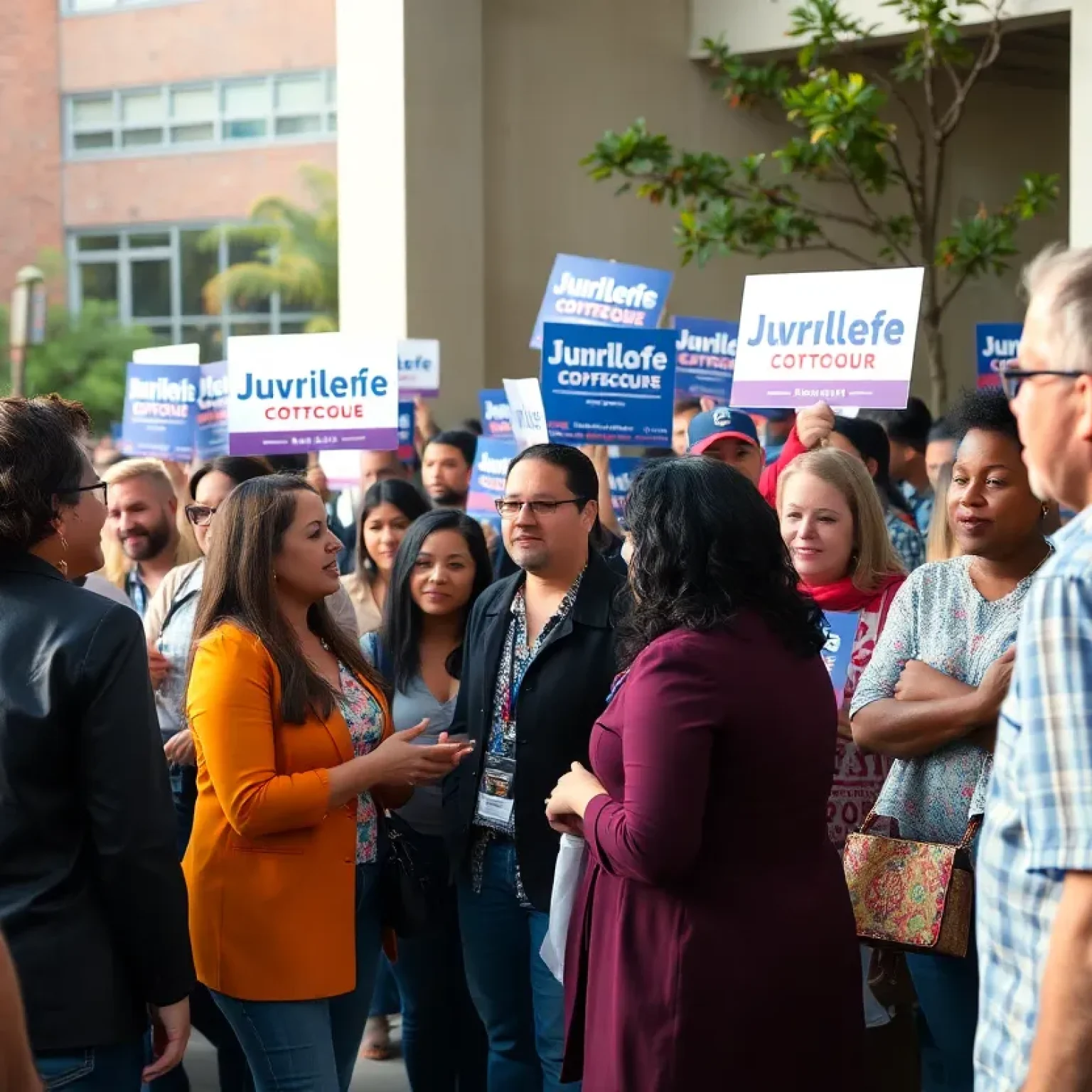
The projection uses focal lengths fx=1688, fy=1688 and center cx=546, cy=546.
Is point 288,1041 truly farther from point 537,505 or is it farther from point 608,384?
point 608,384

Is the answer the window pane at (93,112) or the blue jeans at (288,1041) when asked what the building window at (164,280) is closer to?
the window pane at (93,112)

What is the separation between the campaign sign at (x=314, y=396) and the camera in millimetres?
6797

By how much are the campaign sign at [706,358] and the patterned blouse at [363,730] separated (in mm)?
5238

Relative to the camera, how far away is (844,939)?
3.17 metres

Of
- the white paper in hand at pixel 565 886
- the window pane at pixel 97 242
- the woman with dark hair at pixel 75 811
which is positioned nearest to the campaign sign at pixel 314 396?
the white paper in hand at pixel 565 886

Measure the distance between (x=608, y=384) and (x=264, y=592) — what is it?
2.82 meters

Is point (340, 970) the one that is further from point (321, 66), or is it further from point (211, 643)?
point (321, 66)

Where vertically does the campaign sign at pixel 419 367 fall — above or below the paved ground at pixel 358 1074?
above

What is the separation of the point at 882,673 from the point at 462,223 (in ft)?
32.4

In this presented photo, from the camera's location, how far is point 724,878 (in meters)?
3.06

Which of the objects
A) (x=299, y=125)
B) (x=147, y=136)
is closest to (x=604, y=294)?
(x=299, y=125)

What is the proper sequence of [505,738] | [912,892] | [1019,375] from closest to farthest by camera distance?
1. [1019,375]
2. [912,892]
3. [505,738]

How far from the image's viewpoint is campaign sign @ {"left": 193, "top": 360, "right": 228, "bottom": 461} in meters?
7.87

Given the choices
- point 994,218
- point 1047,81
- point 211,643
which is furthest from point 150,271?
point 211,643
